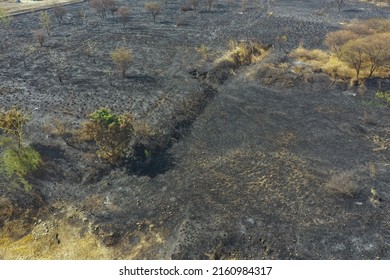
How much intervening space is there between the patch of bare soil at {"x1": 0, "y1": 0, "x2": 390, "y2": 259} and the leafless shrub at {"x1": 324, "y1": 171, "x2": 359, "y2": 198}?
0.31 ft

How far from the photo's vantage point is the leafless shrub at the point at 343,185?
24.2 metres

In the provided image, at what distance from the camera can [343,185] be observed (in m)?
24.5

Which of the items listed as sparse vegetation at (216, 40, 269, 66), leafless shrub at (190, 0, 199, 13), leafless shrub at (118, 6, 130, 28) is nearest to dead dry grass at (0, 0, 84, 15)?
leafless shrub at (118, 6, 130, 28)

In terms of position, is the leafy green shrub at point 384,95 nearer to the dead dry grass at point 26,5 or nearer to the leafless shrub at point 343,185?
the leafless shrub at point 343,185

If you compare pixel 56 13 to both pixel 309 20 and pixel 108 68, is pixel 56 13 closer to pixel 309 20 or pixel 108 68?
pixel 108 68

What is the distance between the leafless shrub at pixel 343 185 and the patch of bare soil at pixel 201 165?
9 centimetres

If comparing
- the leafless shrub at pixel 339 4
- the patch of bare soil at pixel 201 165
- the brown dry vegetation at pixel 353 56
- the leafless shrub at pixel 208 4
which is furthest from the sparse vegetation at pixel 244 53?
the leafless shrub at pixel 339 4

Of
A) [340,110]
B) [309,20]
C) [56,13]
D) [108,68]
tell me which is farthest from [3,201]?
[309,20]

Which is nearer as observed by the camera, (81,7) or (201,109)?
(201,109)

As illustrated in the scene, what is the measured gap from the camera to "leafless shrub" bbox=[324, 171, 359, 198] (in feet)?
79.4

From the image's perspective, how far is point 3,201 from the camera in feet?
77.3

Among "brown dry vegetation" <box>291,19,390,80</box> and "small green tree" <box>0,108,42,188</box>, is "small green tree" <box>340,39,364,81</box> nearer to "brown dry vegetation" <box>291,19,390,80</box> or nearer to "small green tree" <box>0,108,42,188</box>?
"brown dry vegetation" <box>291,19,390,80</box>

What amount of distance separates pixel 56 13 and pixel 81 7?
11675 mm

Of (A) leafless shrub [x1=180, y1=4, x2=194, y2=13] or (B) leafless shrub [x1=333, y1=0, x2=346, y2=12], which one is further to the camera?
(B) leafless shrub [x1=333, y1=0, x2=346, y2=12]
